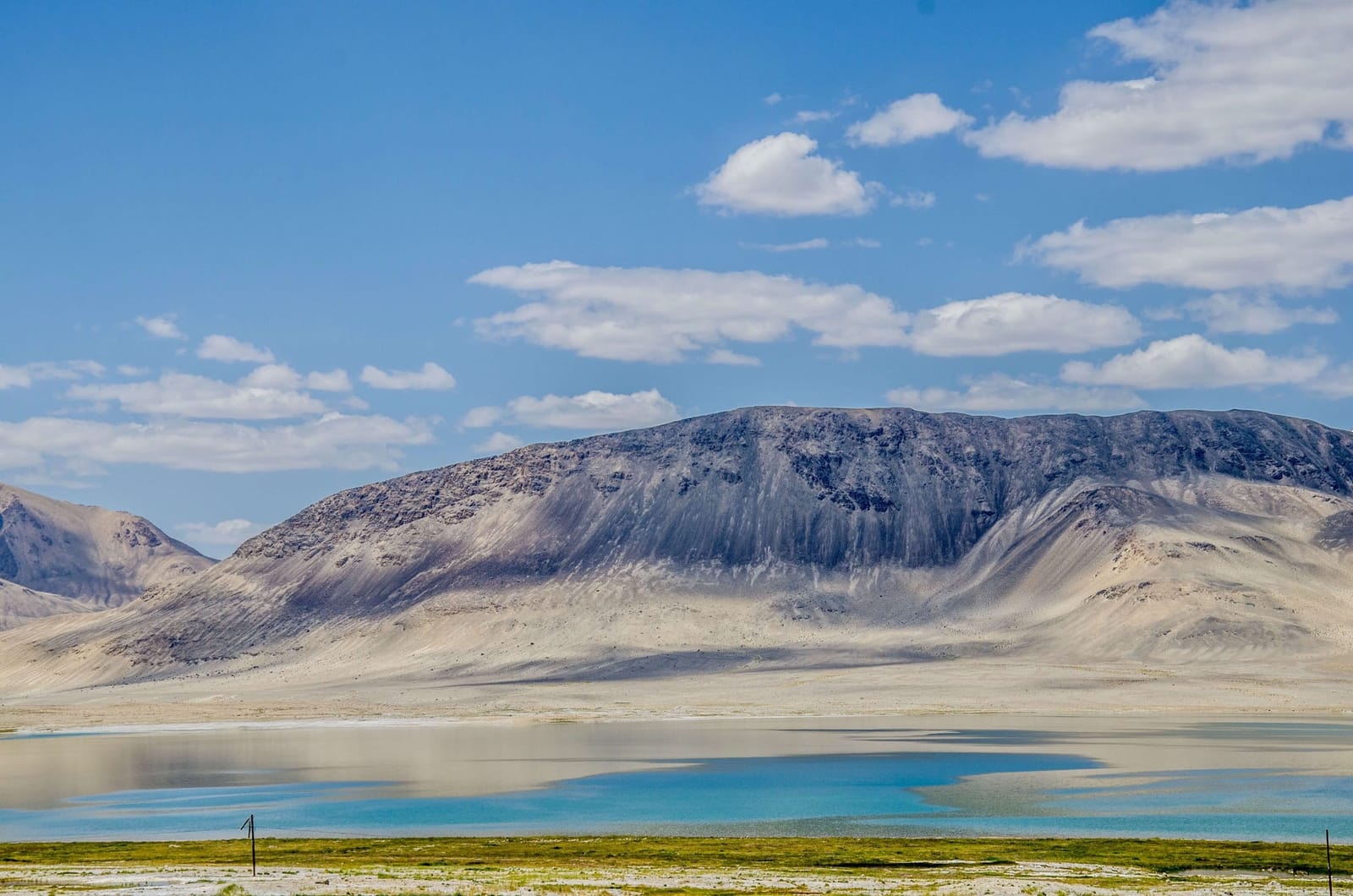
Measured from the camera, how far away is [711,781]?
76.6 meters

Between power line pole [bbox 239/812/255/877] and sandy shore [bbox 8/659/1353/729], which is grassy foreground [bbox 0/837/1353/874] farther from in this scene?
sandy shore [bbox 8/659/1353/729]

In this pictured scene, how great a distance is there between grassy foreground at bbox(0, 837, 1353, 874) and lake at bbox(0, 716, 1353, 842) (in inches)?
152

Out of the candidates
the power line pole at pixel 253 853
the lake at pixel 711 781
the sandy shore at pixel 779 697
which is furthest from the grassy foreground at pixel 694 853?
the sandy shore at pixel 779 697

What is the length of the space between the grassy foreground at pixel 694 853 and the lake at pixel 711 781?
152 inches

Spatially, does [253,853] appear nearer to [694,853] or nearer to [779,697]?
[694,853]

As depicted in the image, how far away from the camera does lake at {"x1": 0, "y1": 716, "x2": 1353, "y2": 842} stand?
59844mm

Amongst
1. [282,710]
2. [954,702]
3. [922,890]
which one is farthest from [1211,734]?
[282,710]

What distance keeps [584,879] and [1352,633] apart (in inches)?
6235

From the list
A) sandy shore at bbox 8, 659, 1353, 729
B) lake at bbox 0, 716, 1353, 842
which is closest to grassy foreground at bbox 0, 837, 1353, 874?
lake at bbox 0, 716, 1353, 842

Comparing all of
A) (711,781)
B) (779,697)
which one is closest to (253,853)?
(711,781)

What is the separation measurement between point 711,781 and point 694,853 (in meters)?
27.0

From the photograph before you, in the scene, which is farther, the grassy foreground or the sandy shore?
the sandy shore

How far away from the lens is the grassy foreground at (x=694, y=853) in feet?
154

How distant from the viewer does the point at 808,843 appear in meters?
52.9
